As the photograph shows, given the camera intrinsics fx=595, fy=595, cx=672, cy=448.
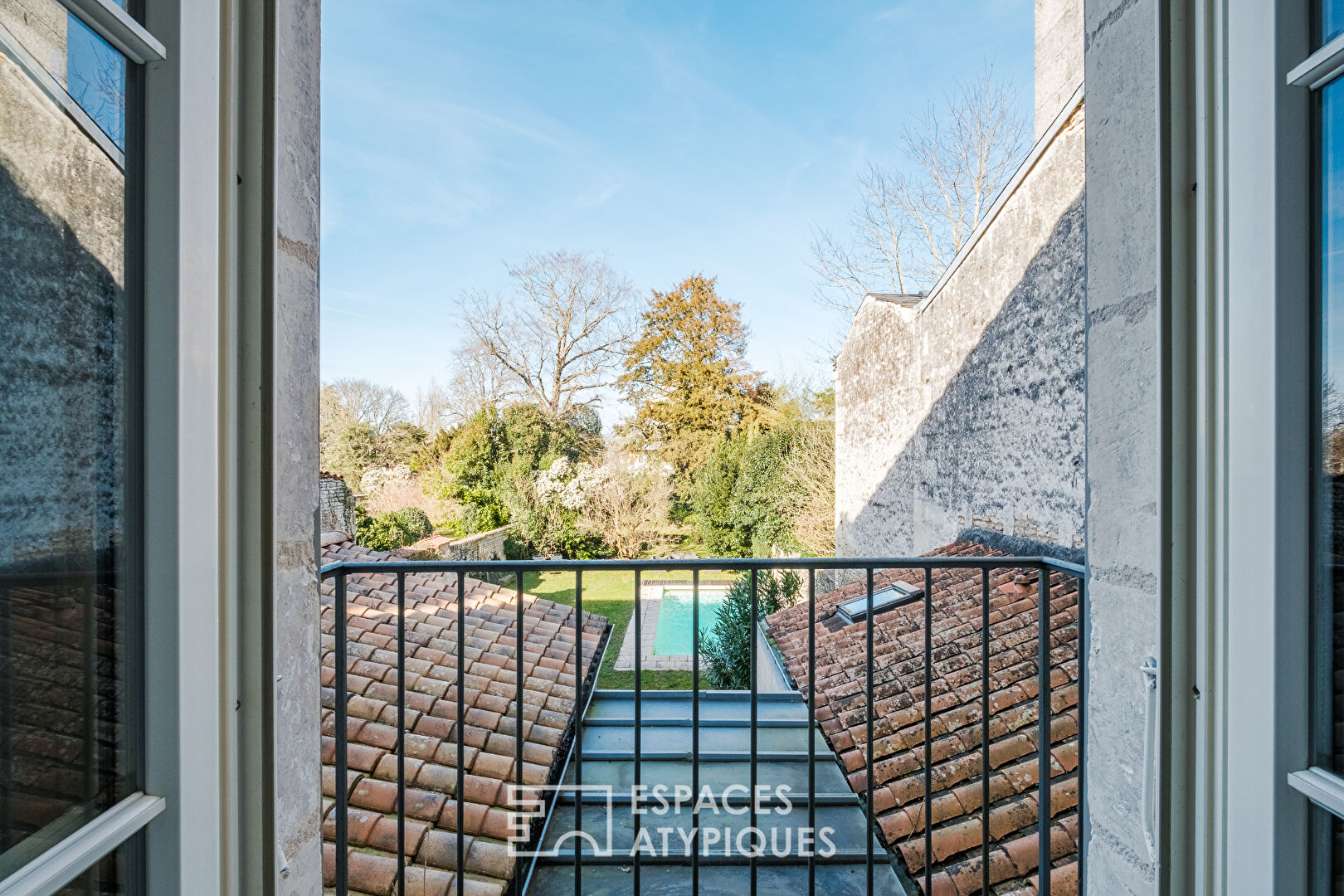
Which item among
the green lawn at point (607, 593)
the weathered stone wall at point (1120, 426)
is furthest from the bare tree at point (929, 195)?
the weathered stone wall at point (1120, 426)

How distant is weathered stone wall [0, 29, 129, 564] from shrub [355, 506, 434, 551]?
32.8 feet

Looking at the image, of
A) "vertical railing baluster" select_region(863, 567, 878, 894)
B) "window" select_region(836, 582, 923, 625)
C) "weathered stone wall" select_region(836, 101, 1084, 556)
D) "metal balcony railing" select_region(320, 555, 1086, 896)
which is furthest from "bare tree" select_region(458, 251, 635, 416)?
"vertical railing baluster" select_region(863, 567, 878, 894)

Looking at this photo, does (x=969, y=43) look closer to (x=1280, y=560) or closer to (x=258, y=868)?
(x=1280, y=560)

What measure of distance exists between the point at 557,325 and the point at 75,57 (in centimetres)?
1316

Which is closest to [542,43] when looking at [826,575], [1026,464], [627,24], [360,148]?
[627,24]

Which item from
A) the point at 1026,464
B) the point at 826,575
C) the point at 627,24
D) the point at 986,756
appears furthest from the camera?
the point at 627,24

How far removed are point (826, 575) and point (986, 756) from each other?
7497 mm

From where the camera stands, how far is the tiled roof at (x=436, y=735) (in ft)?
6.17

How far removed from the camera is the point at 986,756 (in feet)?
4.74

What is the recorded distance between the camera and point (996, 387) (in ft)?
15.2

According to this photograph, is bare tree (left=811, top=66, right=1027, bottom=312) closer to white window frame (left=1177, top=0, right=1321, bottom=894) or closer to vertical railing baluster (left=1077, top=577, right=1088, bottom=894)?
vertical railing baluster (left=1077, top=577, right=1088, bottom=894)

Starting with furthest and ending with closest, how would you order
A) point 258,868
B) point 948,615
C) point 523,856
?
point 948,615 → point 523,856 → point 258,868

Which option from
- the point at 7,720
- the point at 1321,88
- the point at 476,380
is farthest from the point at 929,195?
the point at 7,720

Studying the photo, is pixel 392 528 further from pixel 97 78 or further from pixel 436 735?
pixel 97 78
